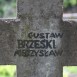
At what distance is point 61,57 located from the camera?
10.4 feet

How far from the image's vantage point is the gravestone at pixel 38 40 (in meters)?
3.08

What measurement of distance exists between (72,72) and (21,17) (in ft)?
16.8

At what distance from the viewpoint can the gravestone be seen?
3.08 m

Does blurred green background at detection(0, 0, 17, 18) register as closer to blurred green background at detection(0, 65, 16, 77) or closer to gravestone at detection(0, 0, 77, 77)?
blurred green background at detection(0, 65, 16, 77)

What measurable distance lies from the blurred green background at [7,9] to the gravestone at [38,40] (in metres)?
8.23

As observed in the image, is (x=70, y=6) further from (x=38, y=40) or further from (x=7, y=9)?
(x=38, y=40)

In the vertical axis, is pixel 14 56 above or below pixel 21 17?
below

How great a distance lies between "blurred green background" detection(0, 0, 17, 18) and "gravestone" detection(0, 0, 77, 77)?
8.23 metres

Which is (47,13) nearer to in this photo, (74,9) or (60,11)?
(60,11)

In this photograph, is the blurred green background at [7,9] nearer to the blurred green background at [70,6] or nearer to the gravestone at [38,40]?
the blurred green background at [70,6]

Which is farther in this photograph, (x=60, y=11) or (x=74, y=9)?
(x=74, y=9)

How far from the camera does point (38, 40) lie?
313 cm

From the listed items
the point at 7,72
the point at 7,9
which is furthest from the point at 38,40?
the point at 7,9

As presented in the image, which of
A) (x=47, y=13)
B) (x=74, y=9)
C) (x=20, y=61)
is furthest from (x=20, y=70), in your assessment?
(x=74, y=9)
